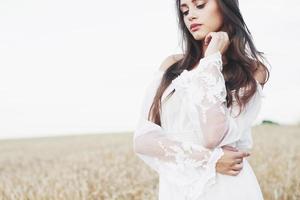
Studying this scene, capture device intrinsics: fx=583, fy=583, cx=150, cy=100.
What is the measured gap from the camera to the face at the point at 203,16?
2.91 meters

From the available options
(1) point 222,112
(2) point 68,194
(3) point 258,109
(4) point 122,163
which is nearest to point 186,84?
(1) point 222,112

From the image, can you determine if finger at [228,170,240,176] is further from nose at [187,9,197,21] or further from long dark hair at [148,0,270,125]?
nose at [187,9,197,21]

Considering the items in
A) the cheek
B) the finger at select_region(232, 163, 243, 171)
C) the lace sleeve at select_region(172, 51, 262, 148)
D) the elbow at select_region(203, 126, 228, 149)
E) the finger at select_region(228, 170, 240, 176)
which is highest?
the cheek

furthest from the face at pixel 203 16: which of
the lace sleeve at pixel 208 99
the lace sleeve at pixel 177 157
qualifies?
the lace sleeve at pixel 177 157

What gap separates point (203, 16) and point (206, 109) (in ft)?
1.77

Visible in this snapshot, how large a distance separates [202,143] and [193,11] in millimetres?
685

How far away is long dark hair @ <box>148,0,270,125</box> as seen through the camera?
9.32ft

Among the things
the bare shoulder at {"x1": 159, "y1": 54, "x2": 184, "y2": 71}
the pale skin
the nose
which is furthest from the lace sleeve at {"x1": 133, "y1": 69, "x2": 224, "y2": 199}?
the nose

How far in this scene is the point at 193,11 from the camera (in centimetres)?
293

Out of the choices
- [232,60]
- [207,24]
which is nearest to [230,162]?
[232,60]

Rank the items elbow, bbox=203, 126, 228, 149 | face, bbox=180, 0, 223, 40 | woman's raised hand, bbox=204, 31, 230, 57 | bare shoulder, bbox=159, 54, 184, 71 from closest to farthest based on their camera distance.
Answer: elbow, bbox=203, 126, 228, 149
woman's raised hand, bbox=204, 31, 230, 57
face, bbox=180, 0, 223, 40
bare shoulder, bbox=159, 54, 184, 71

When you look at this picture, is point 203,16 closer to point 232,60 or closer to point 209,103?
point 232,60

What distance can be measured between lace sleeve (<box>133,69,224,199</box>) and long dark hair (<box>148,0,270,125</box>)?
13 cm

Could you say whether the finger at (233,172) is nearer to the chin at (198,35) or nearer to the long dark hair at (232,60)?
the long dark hair at (232,60)
